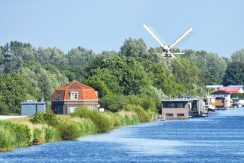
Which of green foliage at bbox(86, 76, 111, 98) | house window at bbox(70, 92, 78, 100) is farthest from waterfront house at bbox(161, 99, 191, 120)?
house window at bbox(70, 92, 78, 100)

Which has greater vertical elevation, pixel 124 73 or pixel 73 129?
pixel 124 73

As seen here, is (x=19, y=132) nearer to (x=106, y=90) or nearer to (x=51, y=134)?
(x=51, y=134)

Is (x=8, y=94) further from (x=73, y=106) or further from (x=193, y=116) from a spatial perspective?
(x=193, y=116)

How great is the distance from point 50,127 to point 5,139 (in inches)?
435

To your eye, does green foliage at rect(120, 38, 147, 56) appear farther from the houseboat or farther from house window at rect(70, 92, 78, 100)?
house window at rect(70, 92, 78, 100)

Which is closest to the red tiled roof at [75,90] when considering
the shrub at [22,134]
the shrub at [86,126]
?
the shrub at [86,126]

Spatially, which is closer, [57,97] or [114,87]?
[57,97]

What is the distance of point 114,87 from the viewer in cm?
13588

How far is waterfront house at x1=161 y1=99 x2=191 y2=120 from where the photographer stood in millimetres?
139375

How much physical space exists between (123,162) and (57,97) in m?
58.2

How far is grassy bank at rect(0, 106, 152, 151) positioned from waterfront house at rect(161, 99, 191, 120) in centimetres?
3402

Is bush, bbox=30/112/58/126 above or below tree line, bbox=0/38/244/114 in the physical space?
below

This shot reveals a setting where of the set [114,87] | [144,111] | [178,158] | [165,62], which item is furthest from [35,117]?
[165,62]

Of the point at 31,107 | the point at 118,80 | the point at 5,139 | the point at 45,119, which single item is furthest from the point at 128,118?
the point at 5,139
